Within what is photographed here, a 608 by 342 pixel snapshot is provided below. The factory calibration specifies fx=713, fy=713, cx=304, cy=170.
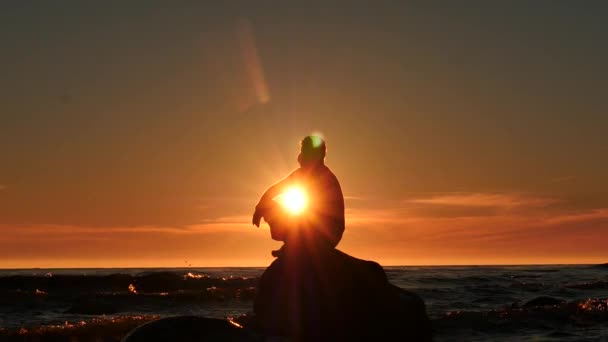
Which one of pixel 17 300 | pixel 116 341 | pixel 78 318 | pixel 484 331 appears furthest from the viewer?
pixel 17 300

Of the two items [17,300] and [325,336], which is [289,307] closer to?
[325,336]

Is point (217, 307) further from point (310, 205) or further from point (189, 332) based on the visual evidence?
point (189, 332)

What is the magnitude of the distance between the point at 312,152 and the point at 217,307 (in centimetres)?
1508

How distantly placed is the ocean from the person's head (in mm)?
5803

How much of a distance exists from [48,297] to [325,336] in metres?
19.4

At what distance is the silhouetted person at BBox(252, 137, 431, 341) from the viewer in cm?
1144

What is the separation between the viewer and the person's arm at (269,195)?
11.3 m

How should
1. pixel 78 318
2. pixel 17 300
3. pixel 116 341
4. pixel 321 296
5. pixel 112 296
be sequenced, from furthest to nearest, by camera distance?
pixel 112 296 < pixel 17 300 < pixel 78 318 < pixel 116 341 < pixel 321 296

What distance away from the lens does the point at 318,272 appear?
37.8 ft

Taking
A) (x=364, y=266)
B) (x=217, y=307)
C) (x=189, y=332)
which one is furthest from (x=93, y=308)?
(x=189, y=332)

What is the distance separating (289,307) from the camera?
463 inches

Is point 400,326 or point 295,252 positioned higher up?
point 295,252

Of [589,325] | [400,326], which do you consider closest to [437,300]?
[589,325]

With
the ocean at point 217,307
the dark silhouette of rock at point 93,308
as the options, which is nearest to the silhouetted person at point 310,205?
the ocean at point 217,307
